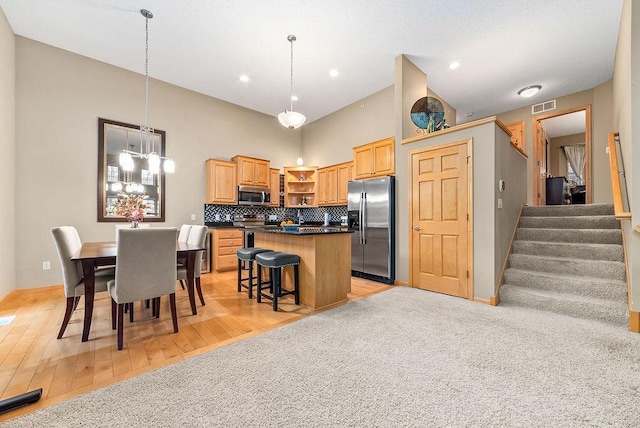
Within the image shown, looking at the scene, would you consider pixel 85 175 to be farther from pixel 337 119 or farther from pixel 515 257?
pixel 515 257

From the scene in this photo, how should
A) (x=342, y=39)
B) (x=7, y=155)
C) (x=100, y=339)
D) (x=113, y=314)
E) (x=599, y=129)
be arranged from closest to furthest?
(x=100, y=339)
(x=113, y=314)
(x=7, y=155)
(x=342, y=39)
(x=599, y=129)

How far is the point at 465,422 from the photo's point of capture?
133 cm

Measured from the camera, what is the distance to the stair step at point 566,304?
2.54m

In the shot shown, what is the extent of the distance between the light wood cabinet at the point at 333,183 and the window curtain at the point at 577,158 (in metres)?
7.63

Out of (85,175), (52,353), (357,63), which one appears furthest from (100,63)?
(52,353)

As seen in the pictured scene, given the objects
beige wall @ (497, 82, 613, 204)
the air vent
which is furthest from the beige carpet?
the air vent

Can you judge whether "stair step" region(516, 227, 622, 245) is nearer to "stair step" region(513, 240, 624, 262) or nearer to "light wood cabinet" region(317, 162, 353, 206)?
"stair step" region(513, 240, 624, 262)

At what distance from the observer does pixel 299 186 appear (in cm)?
667

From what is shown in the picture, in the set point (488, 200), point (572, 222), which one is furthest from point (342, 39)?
point (572, 222)

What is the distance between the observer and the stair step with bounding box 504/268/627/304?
2738 mm

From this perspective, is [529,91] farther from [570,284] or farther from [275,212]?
[275,212]

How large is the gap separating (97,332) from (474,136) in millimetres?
4564

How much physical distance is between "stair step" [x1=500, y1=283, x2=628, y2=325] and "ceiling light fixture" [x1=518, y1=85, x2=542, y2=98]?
4059mm

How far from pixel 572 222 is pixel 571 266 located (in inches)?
40.9
